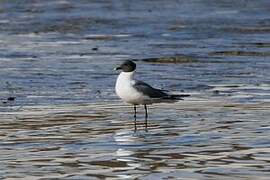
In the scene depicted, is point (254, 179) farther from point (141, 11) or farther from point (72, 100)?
point (141, 11)

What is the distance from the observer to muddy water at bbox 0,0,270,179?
1034 cm

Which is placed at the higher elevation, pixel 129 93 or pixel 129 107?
pixel 129 93

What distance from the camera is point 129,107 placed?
15.3 metres

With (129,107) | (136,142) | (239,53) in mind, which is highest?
(136,142)

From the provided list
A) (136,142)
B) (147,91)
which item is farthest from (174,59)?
(136,142)

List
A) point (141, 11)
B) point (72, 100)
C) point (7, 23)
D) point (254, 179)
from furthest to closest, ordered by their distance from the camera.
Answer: point (141, 11) < point (7, 23) < point (72, 100) < point (254, 179)

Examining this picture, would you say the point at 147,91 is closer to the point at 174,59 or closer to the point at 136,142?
the point at 136,142

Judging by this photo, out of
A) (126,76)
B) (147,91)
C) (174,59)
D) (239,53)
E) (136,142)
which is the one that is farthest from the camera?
(239,53)

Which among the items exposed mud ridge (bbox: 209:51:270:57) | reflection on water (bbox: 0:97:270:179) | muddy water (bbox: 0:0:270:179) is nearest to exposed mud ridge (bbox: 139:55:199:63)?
muddy water (bbox: 0:0:270:179)

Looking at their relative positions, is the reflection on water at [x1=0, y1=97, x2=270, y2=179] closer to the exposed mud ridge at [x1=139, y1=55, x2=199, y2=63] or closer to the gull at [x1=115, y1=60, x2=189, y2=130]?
the gull at [x1=115, y1=60, x2=189, y2=130]

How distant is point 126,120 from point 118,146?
2.34 metres

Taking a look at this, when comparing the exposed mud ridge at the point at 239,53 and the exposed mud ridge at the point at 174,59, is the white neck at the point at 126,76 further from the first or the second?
the exposed mud ridge at the point at 239,53

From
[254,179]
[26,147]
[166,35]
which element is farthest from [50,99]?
[166,35]

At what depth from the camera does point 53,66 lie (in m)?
20.8
